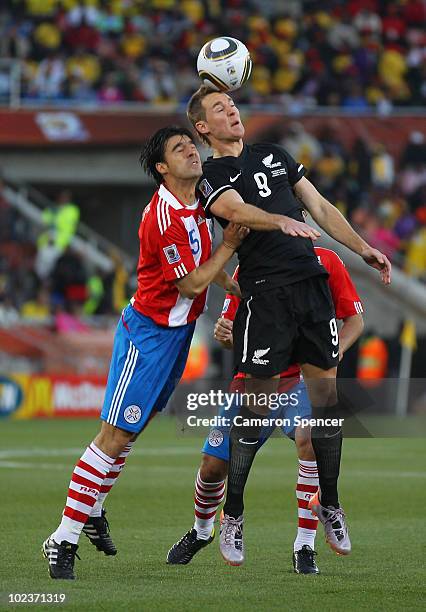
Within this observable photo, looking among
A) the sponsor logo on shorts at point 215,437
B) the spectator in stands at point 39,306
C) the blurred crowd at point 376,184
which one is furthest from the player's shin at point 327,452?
the blurred crowd at point 376,184

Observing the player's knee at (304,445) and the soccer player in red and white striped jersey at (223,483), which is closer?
the soccer player in red and white striped jersey at (223,483)

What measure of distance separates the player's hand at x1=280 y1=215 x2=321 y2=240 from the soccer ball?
99 cm

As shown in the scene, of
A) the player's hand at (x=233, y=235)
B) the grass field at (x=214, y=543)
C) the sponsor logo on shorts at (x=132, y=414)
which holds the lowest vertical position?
the grass field at (x=214, y=543)

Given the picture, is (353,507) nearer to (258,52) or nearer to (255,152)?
(255,152)

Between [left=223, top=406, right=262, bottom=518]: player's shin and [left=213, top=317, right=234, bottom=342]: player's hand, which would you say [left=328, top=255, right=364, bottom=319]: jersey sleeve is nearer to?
[left=213, top=317, right=234, bottom=342]: player's hand

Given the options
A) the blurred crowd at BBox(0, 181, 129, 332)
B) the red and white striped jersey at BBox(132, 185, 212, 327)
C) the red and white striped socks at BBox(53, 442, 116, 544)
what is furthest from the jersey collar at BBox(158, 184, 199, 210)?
the blurred crowd at BBox(0, 181, 129, 332)

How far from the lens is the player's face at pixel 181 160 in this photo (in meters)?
6.86

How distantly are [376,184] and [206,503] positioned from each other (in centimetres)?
1766

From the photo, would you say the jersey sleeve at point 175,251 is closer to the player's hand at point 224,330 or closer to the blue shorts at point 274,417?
the player's hand at point 224,330

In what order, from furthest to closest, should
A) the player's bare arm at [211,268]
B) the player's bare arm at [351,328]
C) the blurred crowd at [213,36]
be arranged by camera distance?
the blurred crowd at [213,36]
the player's bare arm at [351,328]
the player's bare arm at [211,268]

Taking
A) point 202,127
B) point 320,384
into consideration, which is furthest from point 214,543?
point 202,127

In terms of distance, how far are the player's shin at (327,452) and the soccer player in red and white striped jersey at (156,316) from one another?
2.59 feet

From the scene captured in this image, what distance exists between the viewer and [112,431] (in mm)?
6766

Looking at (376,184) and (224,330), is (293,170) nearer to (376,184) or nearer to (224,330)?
(224,330)
